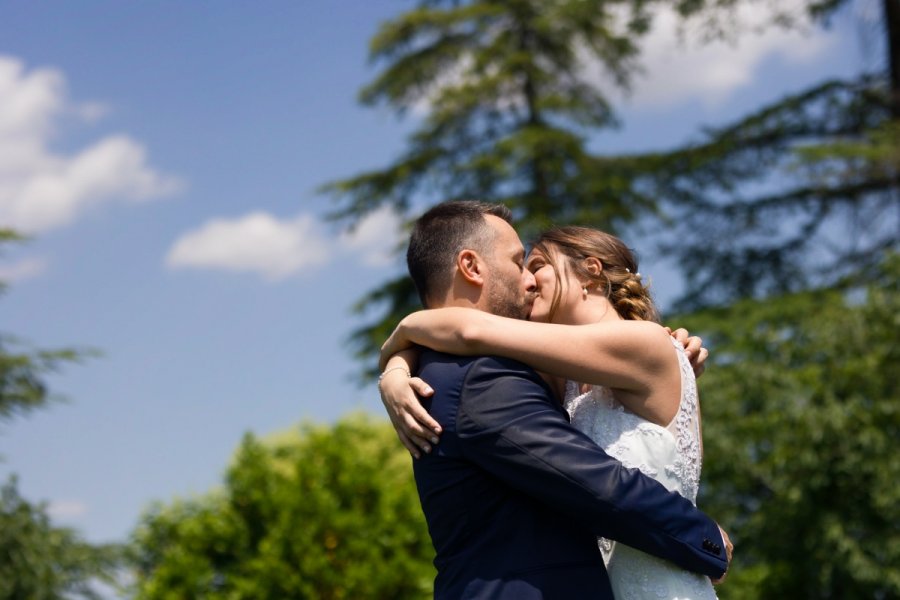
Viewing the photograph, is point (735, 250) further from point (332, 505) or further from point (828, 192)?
point (332, 505)

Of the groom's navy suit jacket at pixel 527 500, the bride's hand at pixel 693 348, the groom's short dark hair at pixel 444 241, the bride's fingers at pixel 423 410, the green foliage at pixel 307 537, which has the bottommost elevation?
the groom's navy suit jacket at pixel 527 500

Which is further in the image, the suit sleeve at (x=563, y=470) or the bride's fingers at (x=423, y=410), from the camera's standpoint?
the bride's fingers at (x=423, y=410)

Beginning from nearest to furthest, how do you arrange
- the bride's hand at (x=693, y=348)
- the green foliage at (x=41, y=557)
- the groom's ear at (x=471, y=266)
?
1. the groom's ear at (x=471, y=266)
2. the bride's hand at (x=693, y=348)
3. the green foliage at (x=41, y=557)

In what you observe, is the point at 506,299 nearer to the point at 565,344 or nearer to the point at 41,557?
the point at 565,344

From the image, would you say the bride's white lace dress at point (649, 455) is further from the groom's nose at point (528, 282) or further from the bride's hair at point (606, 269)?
the groom's nose at point (528, 282)

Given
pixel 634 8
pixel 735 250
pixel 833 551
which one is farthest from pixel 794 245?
pixel 833 551

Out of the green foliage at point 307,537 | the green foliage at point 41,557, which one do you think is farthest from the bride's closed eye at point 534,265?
the green foliage at point 41,557

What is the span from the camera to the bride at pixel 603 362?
10.4ft

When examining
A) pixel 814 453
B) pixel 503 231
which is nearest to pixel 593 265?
pixel 503 231

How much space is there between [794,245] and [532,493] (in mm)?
18508

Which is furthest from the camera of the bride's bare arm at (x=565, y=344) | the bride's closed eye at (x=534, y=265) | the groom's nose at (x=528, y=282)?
the bride's closed eye at (x=534, y=265)

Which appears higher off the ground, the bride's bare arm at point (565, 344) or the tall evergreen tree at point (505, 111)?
the tall evergreen tree at point (505, 111)

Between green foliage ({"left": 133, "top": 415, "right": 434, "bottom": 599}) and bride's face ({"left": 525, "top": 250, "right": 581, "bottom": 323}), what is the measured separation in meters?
5.54

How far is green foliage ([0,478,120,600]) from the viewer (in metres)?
16.9
